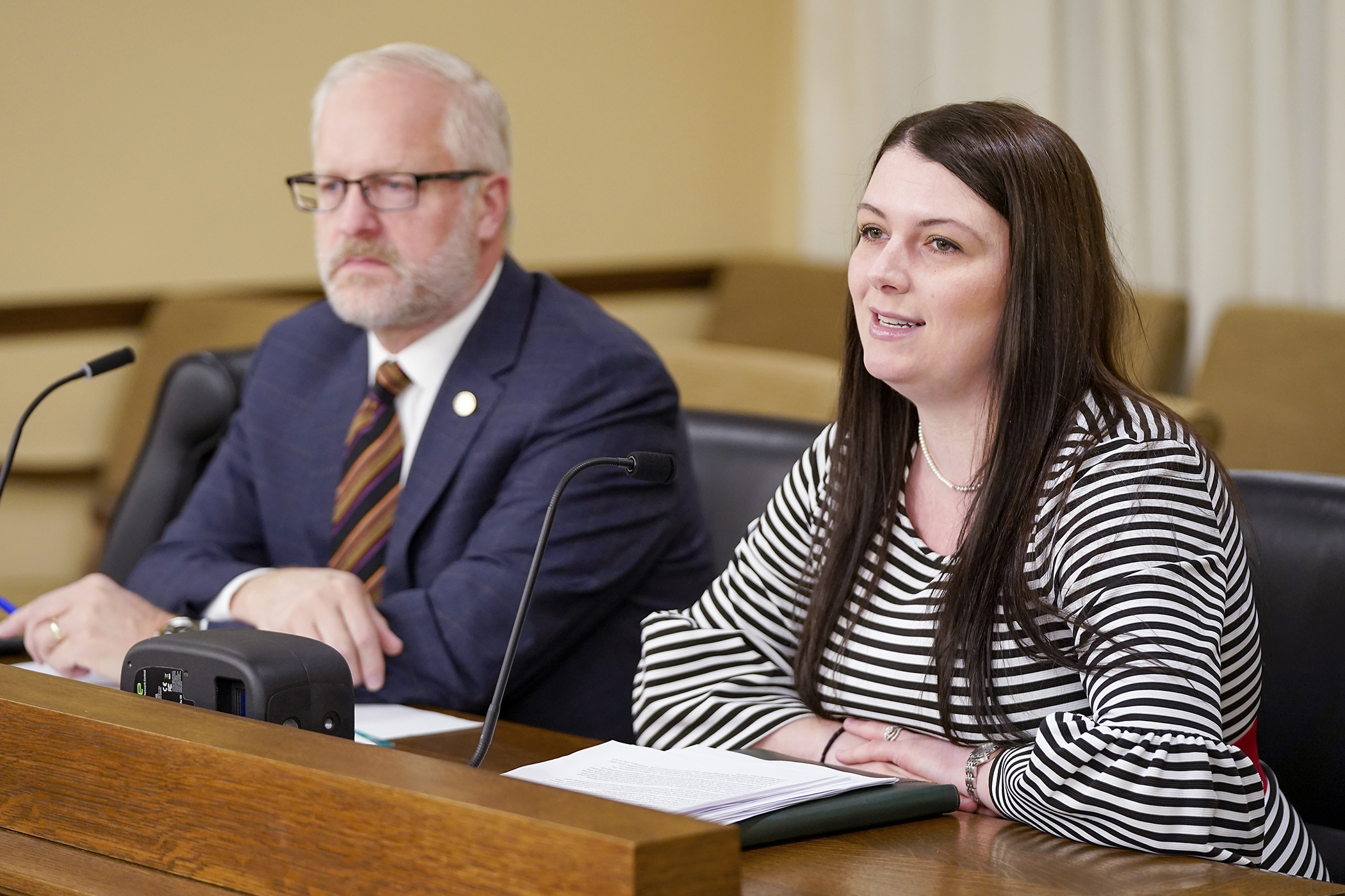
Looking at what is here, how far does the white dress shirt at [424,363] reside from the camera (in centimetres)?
211

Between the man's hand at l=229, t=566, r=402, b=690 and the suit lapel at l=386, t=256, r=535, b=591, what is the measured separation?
14 cm

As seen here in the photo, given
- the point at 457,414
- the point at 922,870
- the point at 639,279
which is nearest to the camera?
the point at 922,870

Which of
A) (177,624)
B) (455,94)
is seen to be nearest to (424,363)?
(455,94)

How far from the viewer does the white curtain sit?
3717 mm

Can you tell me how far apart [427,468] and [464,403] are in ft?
0.32

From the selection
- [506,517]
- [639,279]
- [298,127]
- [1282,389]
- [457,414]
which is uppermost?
[298,127]

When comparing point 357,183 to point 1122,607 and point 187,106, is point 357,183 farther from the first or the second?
point 187,106

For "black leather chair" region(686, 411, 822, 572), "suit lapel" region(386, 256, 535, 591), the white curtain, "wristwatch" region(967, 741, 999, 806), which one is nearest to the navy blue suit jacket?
"suit lapel" region(386, 256, 535, 591)

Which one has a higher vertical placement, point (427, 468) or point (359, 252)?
point (359, 252)

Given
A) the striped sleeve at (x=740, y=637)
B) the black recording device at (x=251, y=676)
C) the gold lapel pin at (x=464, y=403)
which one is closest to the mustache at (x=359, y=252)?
the gold lapel pin at (x=464, y=403)

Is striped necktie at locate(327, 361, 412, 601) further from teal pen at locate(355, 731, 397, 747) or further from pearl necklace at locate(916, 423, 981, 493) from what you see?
pearl necklace at locate(916, 423, 981, 493)

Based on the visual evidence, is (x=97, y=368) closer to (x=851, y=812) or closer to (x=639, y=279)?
(x=851, y=812)

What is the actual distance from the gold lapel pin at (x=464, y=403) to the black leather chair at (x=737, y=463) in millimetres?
349

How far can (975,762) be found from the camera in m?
1.41
